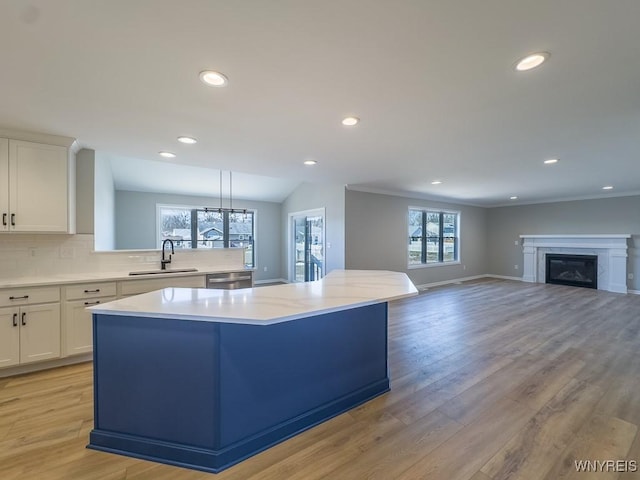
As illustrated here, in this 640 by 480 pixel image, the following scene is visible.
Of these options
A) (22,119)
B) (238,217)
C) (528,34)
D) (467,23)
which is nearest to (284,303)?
(467,23)

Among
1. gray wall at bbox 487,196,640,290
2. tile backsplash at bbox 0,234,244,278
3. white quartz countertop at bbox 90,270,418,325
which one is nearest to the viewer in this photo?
white quartz countertop at bbox 90,270,418,325

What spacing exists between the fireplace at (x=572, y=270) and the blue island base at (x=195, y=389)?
901 centimetres

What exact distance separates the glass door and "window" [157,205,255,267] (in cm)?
127

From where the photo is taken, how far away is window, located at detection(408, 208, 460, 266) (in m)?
7.54

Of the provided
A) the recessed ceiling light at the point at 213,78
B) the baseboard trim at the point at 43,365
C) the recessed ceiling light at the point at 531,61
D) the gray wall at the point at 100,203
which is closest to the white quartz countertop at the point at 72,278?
the gray wall at the point at 100,203

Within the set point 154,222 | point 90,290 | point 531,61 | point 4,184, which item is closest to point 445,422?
point 531,61

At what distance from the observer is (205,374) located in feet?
5.47

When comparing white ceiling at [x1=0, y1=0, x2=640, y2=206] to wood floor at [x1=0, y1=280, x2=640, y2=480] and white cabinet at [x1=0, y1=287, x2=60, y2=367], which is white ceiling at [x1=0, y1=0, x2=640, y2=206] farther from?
wood floor at [x1=0, y1=280, x2=640, y2=480]

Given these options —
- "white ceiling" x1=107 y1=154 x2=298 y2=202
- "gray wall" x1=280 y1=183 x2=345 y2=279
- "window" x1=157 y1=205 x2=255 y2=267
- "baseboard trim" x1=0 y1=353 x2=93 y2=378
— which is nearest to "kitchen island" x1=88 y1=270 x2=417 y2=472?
"baseboard trim" x1=0 y1=353 x2=93 y2=378

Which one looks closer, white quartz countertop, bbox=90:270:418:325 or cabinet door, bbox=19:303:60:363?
white quartz countertop, bbox=90:270:418:325

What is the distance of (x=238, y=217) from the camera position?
789cm

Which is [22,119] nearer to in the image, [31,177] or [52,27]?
[31,177]

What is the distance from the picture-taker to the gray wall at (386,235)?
6.02m

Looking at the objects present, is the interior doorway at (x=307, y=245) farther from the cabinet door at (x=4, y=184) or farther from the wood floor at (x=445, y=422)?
the cabinet door at (x=4, y=184)
